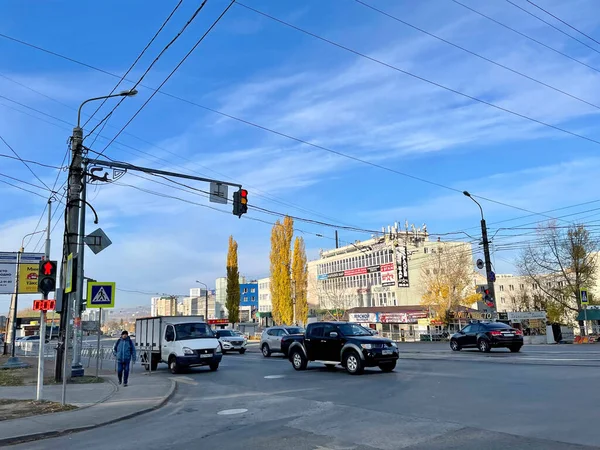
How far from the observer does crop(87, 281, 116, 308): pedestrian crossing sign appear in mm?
17656

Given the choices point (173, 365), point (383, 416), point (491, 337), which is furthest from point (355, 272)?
point (383, 416)

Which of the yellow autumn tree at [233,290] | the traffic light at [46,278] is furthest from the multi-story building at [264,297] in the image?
the traffic light at [46,278]

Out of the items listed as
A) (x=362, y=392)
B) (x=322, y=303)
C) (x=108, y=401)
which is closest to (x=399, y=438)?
(x=362, y=392)

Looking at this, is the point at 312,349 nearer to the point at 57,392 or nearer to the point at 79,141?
the point at 57,392

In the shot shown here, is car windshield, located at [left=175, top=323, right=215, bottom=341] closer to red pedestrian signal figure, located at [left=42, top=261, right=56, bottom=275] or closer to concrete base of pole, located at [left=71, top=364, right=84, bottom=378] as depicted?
concrete base of pole, located at [left=71, top=364, right=84, bottom=378]

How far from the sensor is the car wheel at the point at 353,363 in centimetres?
1667

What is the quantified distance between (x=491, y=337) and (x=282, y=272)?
46.6 meters

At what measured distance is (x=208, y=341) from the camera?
2167 centimetres

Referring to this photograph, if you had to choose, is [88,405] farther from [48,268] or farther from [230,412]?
[230,412]

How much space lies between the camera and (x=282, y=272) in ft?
233

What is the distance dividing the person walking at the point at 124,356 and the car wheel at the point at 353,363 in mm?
7030

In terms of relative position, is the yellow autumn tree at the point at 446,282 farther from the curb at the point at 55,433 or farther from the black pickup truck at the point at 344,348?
the curb at the point at 55,433

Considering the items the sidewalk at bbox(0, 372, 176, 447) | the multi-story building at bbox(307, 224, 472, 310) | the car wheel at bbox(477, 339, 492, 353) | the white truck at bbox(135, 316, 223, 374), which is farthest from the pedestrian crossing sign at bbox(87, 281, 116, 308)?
the multi-story building at bbox(307, 224, 472, 310)

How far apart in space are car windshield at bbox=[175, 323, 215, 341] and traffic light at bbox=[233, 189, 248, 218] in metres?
6.63
